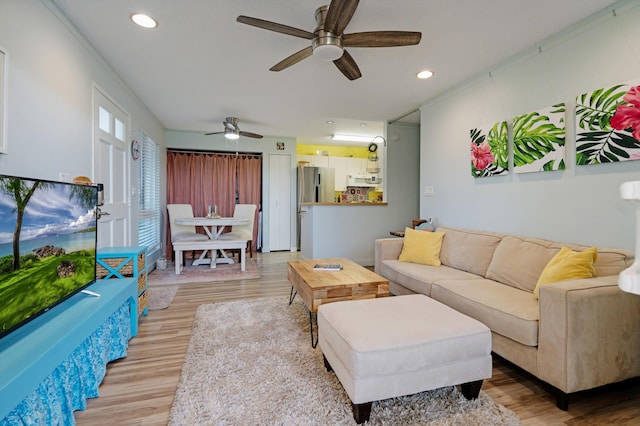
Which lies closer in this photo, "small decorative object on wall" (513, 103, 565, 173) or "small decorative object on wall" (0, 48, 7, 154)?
"small decorative object on wall" (0, 48, 7, 154)

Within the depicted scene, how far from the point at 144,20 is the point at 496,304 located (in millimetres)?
3155

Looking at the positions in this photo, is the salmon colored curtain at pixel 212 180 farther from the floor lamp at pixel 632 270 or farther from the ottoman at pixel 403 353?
the floor lamp at pixel 632 270

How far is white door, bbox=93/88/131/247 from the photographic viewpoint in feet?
9.04

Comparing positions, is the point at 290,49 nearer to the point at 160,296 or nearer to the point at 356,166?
the point at 160,296

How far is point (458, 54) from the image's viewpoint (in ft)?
8.93

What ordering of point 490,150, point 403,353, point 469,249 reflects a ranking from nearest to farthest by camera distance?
point 403,353 < point 469,249 < point 490,150

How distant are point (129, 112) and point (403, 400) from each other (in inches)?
159

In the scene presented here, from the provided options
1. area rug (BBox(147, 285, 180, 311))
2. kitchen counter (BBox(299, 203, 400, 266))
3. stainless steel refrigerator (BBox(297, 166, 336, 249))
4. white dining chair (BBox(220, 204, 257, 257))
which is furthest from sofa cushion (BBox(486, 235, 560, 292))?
stainless steel refrigerator (BBox(297, 166, 336, 249))

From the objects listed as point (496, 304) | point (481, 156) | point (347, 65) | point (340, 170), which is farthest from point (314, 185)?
point (496, 304)

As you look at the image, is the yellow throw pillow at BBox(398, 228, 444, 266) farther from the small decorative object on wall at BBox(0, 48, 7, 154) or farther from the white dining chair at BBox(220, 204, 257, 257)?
the small decorative object on wall at BBox(0, 48, 7, 154)

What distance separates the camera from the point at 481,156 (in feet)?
10.2

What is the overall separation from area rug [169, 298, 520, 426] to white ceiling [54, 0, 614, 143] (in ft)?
7.88

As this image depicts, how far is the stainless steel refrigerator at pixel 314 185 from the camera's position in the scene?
6355 mm

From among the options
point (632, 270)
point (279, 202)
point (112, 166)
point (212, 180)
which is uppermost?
point (212, 180)
